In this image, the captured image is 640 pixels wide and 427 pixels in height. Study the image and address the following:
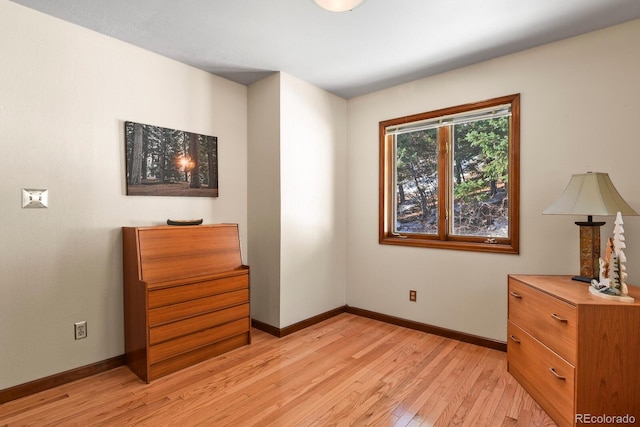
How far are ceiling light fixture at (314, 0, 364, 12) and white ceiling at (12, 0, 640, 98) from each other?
0.05 m

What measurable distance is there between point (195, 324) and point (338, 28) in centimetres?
229

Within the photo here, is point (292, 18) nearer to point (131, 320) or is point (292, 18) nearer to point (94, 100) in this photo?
point (94, 100)

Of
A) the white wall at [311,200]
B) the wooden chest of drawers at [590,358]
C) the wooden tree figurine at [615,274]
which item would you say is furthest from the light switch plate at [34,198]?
the wooden tree figurine at [615,274]

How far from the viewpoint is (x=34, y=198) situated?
199 cm

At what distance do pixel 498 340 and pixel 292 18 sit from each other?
2.81 m

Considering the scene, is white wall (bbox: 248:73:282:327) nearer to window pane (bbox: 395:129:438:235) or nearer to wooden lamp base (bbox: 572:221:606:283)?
window pane (bbox: 395:129:438:235)

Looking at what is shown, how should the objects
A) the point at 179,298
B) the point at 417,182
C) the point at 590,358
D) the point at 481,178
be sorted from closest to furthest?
the point at 590,358 < the point at 179,298 < the point at 481,178 < the point at 417,182

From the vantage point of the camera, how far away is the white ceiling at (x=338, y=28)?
1912 mm

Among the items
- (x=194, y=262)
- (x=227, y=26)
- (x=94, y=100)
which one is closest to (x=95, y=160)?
(x=94, y=100)

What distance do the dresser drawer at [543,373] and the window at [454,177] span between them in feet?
2.42

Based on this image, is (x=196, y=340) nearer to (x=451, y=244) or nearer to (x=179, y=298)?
(x=179, y=298)

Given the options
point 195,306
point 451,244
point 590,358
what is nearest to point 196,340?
point 195,306

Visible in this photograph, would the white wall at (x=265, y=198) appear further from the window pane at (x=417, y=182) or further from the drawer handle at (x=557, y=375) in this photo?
the drawer handle at (x=557, y=375)

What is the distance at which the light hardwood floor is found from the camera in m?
1.76
